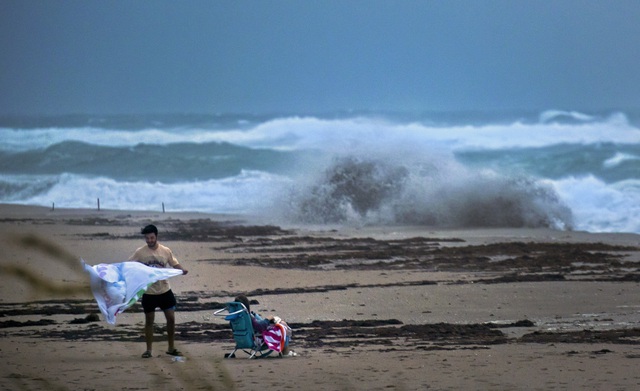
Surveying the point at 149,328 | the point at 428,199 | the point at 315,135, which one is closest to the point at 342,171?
the point at 428,199

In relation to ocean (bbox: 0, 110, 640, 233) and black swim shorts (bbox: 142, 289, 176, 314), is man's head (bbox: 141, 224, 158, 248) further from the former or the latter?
ocean (bbox: 0, 110, 640, 233)

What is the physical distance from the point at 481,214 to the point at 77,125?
47.0m

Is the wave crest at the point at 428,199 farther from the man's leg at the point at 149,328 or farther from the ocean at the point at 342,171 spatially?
the man's leg at the point at 149,328

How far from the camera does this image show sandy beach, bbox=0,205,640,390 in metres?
6.98

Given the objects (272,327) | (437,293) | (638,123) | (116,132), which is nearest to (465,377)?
(272,327)

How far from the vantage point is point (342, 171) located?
27.2m

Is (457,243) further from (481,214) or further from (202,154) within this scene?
(202,154)

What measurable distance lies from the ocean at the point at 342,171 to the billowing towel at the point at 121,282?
16394 mm

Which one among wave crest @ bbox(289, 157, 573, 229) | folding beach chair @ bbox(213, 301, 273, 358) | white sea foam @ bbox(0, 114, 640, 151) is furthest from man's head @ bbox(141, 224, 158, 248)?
white sea foam @ bbox(0, 114, 640, 151)

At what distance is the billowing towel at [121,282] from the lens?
6965 millimetres

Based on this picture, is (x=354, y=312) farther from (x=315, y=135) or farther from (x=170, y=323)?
(x=315, y=135)

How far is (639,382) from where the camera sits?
6.92 m

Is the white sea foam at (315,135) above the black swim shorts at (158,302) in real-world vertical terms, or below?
above

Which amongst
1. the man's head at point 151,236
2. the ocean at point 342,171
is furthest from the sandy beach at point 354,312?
the ocean at point 342,171
